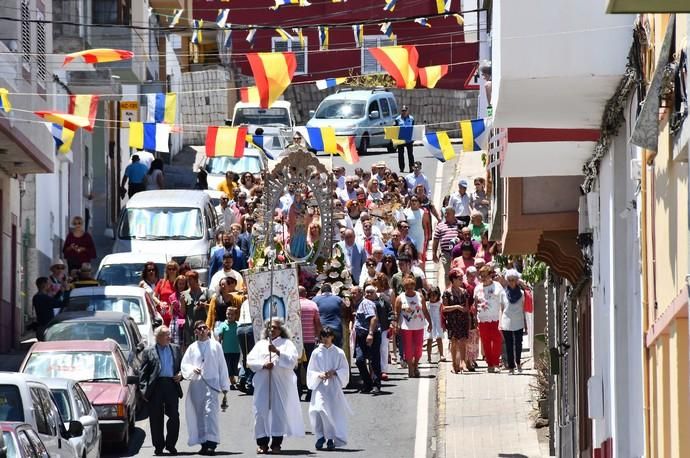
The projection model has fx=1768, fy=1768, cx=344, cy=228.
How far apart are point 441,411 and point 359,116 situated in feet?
80.6

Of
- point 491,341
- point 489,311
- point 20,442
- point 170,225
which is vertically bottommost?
point 20,442

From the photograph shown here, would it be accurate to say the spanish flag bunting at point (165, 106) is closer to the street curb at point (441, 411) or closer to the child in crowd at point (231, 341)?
the child in crowd at point (231, 341)

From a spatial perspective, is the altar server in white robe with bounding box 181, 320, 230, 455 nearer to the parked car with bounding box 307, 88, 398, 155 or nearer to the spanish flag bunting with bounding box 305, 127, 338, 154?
the spanish flag bunting with bounding box 305, 127, 338, 154

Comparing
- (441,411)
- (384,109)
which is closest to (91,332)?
(441,411)

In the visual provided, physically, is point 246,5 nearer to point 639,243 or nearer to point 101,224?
point 101,224

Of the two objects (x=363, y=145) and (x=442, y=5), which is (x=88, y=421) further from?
(x=442, y=5)

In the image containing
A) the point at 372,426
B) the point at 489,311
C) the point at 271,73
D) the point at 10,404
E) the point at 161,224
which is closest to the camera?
the point at 10,404

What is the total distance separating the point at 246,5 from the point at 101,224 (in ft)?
50.4

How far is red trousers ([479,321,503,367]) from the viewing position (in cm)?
2552

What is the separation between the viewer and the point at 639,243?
34.7ft

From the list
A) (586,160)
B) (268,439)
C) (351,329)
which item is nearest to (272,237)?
(351,329)

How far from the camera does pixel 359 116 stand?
4709 cm

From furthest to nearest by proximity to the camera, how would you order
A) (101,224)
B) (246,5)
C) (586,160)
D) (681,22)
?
(246,5) → (101,224) → (586,160) → (681,22)

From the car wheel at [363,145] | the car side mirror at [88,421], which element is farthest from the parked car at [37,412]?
the car wheel at [363,145]
